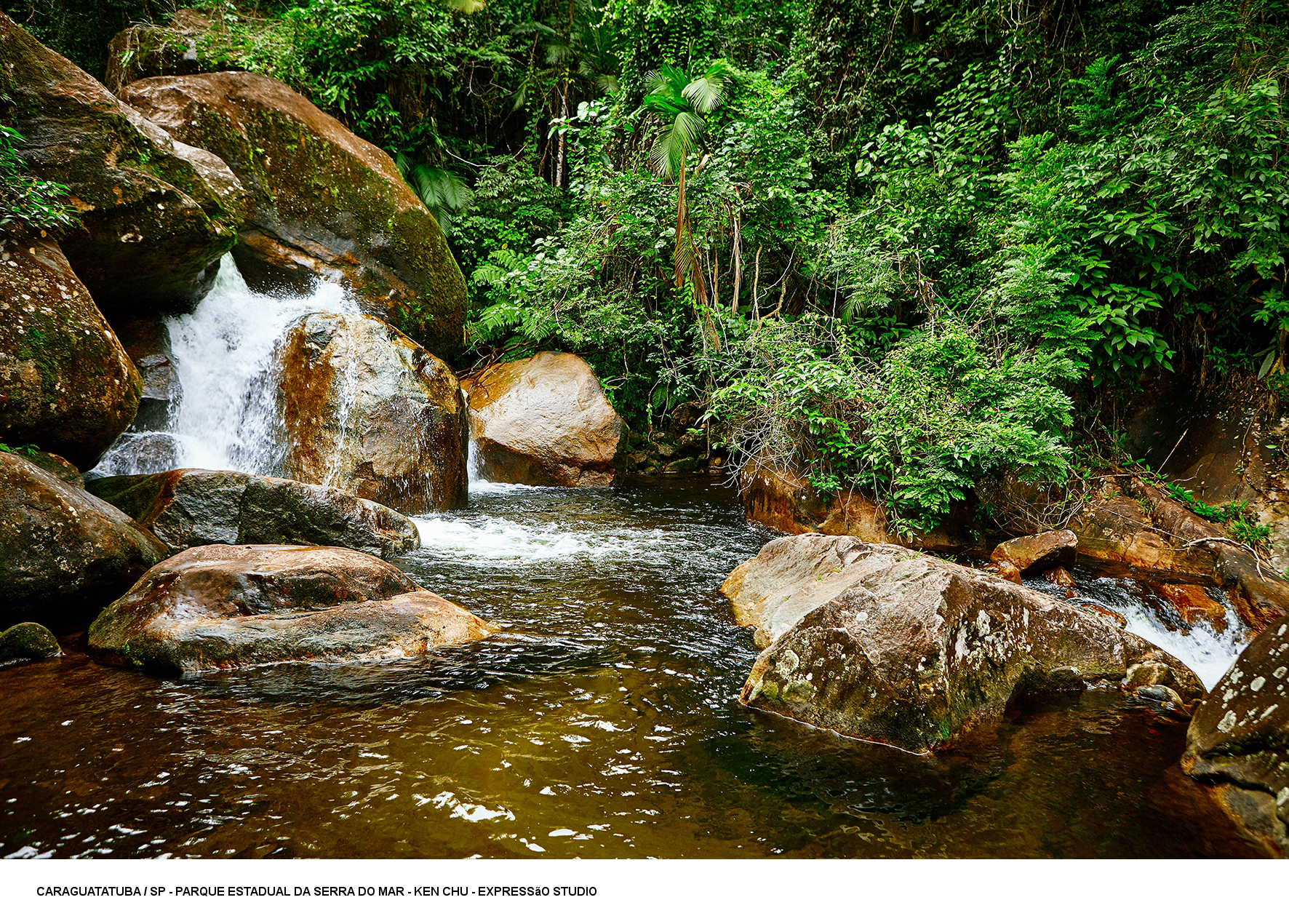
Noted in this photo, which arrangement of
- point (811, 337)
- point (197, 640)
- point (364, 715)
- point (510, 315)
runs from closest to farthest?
point (364, 715) < point (197, 640) < point (811, 337) < point (510, 315)

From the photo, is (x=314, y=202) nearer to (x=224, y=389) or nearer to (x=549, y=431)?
(x=224, y=389)

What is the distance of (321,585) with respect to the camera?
13.6 feet

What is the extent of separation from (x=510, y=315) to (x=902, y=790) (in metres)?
10.7

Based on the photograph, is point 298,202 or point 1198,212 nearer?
point 1198,212

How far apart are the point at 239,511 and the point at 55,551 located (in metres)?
1.61

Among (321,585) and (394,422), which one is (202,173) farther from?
(321,585)

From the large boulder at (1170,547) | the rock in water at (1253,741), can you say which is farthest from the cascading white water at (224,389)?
the large boulder at (1170,547)

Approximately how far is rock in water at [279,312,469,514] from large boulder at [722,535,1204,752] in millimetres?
5926

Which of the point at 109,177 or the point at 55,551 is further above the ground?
the point at 109,177

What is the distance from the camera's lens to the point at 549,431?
1068cm

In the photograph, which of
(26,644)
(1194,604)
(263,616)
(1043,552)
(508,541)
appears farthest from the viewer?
(508,541)

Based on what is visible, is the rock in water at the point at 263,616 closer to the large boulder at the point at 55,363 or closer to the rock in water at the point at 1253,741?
the large boulder at the point at 55,363

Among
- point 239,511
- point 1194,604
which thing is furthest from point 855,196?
point 239,511
